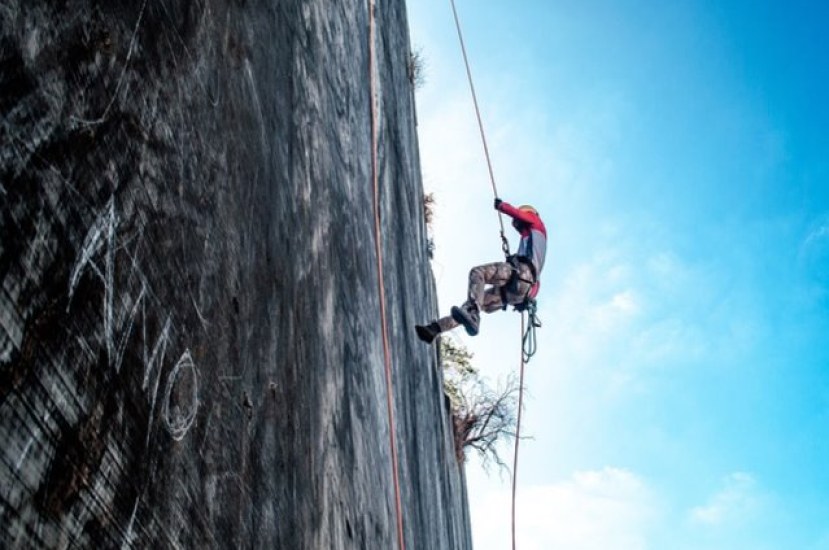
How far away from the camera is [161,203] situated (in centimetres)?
170

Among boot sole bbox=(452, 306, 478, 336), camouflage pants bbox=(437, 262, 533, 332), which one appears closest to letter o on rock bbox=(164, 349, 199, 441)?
boot sole bbox=(452, 306, 478, 336)

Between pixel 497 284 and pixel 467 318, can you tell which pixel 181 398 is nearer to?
pixel 467 318

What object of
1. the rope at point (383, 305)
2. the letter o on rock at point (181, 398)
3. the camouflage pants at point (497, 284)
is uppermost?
the camouflage pants at point (497, 284)

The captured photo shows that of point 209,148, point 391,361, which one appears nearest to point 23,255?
point 209,148

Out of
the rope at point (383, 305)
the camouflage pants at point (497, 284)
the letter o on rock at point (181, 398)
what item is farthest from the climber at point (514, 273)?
the letter o on rock at point (181, 398)

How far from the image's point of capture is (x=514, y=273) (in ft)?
21.2

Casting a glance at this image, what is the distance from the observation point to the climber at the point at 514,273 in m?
6.02

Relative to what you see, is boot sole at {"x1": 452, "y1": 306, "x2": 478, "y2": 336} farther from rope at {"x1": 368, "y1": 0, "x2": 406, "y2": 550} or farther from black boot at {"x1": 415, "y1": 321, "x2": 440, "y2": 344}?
rope at {"x1": 368, "y1": 0, "x2": 406, "y2": 550}

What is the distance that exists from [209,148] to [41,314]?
36.9 inches

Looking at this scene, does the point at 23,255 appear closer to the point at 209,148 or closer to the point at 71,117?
the point at 71,117

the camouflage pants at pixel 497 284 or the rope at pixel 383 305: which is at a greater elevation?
the camouflage pants at pixel 497 284

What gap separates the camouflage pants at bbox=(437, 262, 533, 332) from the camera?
19.9 feet

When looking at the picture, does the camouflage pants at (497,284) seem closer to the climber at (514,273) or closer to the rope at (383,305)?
the climber at (514,273)

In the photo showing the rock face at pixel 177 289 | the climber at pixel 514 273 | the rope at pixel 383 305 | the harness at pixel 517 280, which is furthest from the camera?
the harness at pixel 517 280
